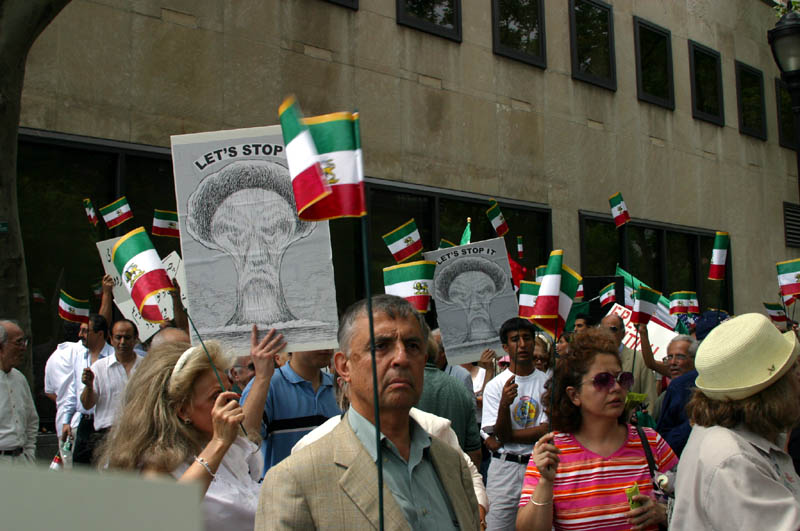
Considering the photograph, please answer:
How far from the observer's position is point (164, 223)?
7859 millimetres

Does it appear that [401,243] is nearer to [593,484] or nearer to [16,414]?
[16,414]

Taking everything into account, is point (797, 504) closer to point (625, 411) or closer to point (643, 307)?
point (625, 411)

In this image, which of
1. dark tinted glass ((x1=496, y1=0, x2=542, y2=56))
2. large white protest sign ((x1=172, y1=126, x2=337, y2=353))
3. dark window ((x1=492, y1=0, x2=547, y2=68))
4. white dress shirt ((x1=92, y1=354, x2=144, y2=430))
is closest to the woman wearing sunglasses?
large white protest sign ((x1=172, y1=126, x2=337, y2=353))

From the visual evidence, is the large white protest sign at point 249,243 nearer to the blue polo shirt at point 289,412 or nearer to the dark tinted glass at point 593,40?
the blue polo shirt at point 289,412

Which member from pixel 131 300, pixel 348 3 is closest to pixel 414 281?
pixel 131 300

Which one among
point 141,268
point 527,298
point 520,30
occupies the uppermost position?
point 520,30

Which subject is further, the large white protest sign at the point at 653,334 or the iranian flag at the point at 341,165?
the large white protest sign at the point at 653,334

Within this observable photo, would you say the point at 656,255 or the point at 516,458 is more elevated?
the point at 656,255

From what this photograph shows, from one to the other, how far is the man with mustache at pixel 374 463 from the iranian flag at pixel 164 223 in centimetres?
500

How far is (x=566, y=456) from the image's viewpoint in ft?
12.9

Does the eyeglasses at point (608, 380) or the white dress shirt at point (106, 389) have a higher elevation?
the eyeglasses at point (608, 380)

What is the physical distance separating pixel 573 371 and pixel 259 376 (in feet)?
5.04

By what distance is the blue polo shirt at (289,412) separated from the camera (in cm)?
479

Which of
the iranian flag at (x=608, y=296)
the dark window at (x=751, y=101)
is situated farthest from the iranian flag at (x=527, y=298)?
the dark window at (x=751, y=101)
